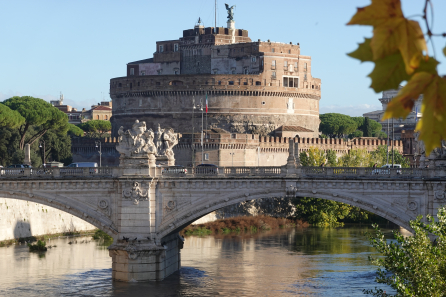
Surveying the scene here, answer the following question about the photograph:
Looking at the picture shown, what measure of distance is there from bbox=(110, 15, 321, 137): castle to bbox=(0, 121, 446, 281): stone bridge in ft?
161

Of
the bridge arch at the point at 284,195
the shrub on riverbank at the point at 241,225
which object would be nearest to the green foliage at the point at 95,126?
the shrub on riverbank at the point at 241,225

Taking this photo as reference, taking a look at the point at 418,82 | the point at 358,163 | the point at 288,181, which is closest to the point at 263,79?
the point at 358,163

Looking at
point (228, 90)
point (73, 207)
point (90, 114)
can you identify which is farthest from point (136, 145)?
point (90, 114)

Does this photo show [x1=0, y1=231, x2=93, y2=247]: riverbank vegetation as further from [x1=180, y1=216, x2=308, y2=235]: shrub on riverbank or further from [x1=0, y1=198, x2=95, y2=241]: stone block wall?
[x1=180, y1=216, x2=308, y2=235]: shrub on riverbank

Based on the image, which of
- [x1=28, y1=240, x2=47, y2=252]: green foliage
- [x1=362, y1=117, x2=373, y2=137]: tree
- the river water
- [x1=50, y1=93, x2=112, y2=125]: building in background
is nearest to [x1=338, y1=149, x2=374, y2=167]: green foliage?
the river water

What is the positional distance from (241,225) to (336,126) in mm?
58400

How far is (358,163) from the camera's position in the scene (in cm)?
7362

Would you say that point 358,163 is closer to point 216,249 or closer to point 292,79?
point 292,79

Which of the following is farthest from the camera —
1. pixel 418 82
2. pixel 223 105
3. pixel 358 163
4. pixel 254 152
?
pixel 223 105

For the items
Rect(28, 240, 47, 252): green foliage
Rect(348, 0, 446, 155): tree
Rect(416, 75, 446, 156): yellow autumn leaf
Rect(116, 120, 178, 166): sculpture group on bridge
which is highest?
Rect(116, 120, 178, 166): sculpture group on bridge

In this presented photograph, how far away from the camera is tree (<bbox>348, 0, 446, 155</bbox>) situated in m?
2.53

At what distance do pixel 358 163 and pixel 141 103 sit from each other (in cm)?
2884

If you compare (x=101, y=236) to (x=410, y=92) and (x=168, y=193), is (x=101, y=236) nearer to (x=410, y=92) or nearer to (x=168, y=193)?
(x=168, y=193)

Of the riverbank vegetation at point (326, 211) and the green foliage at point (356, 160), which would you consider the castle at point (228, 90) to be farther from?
the riverbank vegetation at point (326, 211)
